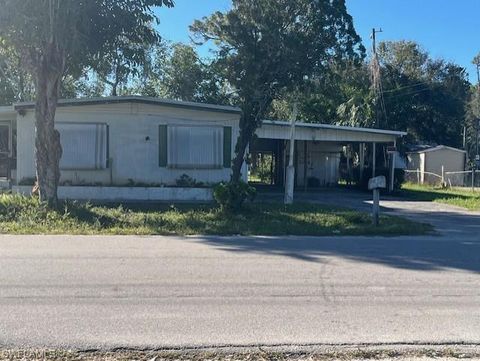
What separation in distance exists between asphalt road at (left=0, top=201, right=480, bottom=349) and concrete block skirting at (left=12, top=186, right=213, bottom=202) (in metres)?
7.74

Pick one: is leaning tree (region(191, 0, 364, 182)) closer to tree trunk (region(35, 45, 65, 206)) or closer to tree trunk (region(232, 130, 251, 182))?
tree trunk (region(232, 130, 251, 182))

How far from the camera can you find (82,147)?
62.6 feet

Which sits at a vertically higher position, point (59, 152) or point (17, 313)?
point (59, 152)

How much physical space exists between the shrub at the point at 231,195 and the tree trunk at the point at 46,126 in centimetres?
428

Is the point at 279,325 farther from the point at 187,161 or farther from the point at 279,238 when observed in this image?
the point at 187,161

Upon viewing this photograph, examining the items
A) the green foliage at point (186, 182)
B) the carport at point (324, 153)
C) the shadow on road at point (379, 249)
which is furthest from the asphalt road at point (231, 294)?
the carport at point (324, 153)

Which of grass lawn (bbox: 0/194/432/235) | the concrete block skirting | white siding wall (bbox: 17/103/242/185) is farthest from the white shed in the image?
grass lawn (bbox: 0/194/432/235)

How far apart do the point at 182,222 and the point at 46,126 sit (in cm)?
469

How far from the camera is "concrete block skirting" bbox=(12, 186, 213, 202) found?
18.6 meters

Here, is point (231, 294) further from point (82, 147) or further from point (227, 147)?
point (82, 147)

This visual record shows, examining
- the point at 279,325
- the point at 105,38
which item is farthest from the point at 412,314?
the point at 105,38

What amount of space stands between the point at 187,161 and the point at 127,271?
11.5 metres

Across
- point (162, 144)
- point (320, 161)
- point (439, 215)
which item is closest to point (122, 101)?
point (162, 144)

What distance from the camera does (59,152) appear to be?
50.2ft
